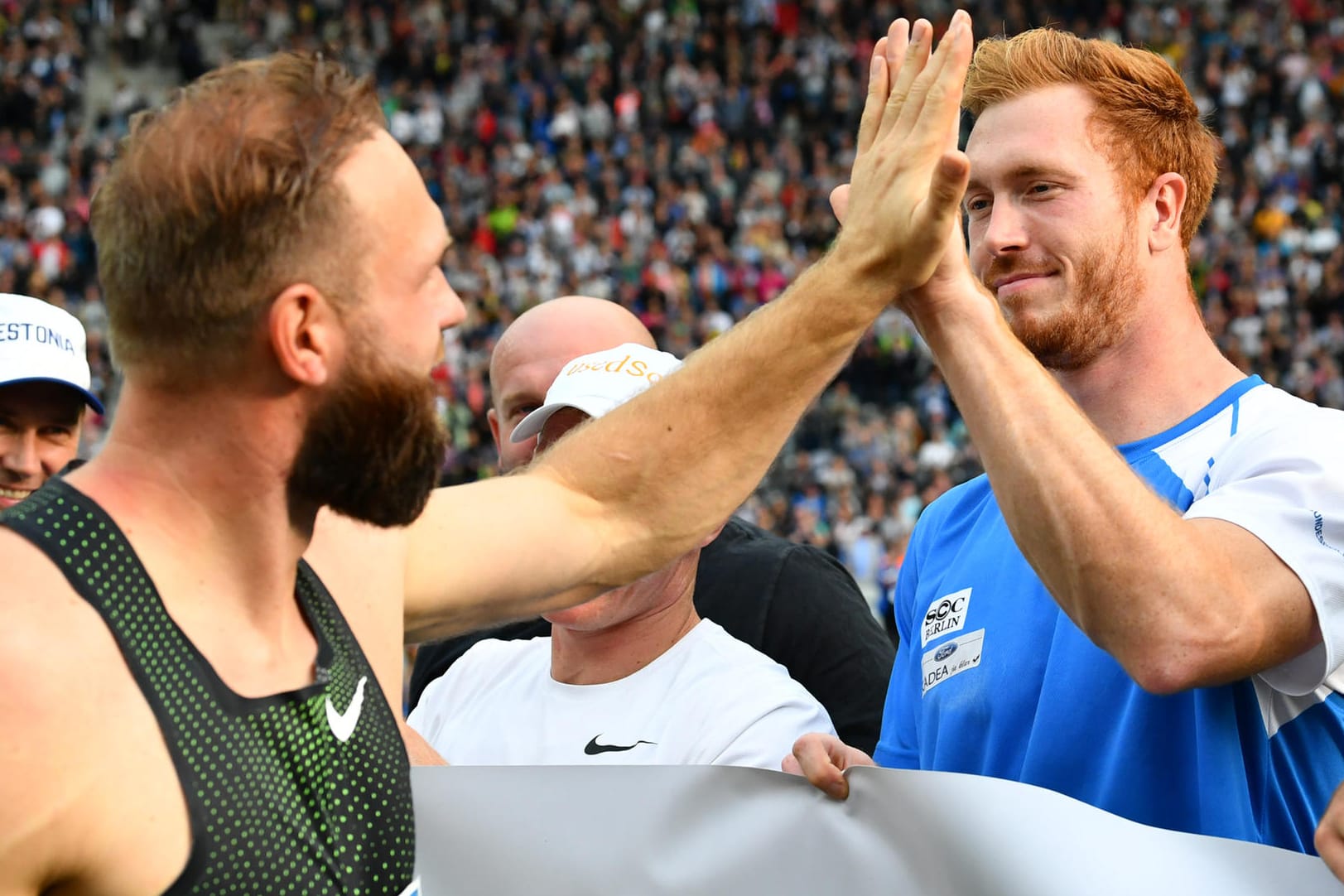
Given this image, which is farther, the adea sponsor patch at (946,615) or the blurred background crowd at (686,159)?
the blurred background crowd at (686,159)

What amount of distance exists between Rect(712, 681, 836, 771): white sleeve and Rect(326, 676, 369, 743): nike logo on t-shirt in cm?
93

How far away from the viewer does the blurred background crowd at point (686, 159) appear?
811 inches

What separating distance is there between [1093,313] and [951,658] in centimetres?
68

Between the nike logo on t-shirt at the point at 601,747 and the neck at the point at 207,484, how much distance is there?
1136 mm

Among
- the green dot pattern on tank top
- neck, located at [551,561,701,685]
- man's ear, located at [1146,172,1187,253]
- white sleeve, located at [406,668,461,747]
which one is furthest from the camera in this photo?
white sleeve, located at [406,668,461,747]

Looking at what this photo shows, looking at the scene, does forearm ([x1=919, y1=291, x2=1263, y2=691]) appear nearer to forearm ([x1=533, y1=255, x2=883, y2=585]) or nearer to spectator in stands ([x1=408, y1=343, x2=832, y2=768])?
forearm ([x1=533, y1=255, x2=883, y2=585])

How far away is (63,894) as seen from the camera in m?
1.85

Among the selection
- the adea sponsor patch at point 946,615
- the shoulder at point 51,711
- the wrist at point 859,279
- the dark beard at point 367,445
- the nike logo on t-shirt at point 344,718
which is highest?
the wrist at point 859,279

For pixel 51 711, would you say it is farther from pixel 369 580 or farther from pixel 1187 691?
pixel 1187 691

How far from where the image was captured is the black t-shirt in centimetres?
386

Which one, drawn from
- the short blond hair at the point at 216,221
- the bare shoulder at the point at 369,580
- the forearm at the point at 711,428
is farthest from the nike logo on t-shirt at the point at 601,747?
the short blond hair at the point at 216,221

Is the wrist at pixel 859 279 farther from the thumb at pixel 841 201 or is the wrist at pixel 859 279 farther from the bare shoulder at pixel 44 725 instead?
A: the bare shoulder at pixel 44 725

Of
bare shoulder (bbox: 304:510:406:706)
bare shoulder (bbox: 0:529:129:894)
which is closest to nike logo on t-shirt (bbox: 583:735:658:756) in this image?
bare shoulder (bbox: 304:510:406:706)

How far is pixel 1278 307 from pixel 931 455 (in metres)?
5.97
